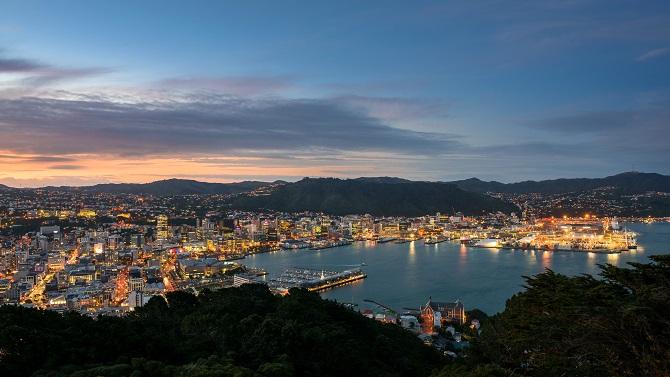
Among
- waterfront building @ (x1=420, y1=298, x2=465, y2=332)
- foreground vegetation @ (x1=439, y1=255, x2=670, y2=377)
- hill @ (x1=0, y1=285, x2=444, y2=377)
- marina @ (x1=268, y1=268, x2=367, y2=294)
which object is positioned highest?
foreground vegetation @ (x1=439, y1=255, x2=670, y2=377)

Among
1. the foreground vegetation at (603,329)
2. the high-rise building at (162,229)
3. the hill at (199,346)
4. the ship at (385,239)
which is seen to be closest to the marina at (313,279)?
the hill at (199,346)

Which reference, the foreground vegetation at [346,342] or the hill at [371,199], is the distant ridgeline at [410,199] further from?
the foreground vegetation at [346,342]

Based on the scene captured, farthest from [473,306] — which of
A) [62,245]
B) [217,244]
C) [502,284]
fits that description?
[62,245]

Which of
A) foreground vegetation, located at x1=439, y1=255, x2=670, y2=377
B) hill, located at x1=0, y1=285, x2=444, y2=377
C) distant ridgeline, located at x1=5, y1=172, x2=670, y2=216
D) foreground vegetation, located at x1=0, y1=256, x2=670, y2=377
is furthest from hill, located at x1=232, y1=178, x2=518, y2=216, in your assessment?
foreground vegetation, located at x1=439, y1=255, x2=670, y2=377

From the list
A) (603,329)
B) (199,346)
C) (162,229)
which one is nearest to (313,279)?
(199,346)

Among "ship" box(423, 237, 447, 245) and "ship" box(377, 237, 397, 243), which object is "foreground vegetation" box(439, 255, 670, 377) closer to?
"ship" box(423, 237, 447, 245)

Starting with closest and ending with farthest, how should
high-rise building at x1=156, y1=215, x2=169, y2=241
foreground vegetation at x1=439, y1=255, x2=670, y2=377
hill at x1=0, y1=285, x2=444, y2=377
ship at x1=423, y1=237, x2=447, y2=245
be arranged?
foreground vegetation at x1=439, y1=255, x2=670, y2=377, hill at x1=0, y1=285, x2=444, y2=377, ship at x1=423, y1=237, x2=447, y2=245, high-rise building at x1=156, y1=215, x2=169, y2=241

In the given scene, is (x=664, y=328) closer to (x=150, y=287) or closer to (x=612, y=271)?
(x=612, y=271)
